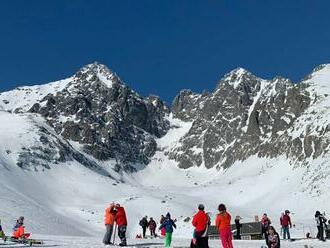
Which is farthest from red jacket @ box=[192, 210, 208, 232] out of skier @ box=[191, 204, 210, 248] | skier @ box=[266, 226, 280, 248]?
skier @ box=[266, 226, 280, 248]

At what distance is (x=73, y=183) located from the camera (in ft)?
468

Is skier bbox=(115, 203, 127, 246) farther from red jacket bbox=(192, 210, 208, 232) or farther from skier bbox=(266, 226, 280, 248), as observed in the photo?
skier bbox=(266, 226, 280, 248)


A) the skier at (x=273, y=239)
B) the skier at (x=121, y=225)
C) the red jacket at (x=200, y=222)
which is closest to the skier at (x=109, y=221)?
the skier at (x=121, y=225)

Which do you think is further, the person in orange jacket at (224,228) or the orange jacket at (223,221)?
the orange jacket at (223,221)

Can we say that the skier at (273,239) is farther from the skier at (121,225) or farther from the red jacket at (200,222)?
the skier at (121,225)

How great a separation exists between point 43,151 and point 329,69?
91.9m

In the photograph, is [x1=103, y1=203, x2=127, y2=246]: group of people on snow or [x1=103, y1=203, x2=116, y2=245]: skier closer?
[x1=103, y1=203, x2=127, y2=246]: group of people on snow

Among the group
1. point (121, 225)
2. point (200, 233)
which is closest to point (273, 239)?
point (200, 233)

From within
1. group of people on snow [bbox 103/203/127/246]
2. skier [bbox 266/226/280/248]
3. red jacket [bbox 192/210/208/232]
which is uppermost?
group of people on snow [bbox 103/203/127/246]

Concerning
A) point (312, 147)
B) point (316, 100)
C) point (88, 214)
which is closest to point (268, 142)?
point (316, 100)

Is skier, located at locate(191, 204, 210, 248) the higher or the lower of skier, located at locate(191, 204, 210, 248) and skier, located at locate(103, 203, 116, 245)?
the lower

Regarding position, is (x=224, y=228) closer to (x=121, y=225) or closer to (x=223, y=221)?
(x=223, y=221)

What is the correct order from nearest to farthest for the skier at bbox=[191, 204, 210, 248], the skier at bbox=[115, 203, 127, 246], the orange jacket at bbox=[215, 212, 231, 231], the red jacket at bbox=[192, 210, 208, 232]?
the skier at bbox=[191, 204, 210, 248]
the red jacket at bbox=[192, 210, 208, 232]
the orange jacket at bbox=[215, 212, 231, 231]
the skier at bbox=[115, 203, 127, 246]

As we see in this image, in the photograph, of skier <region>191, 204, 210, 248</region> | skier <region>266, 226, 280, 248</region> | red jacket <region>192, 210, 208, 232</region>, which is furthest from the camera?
red jacket <region>192, 210, 208, 232</region>
